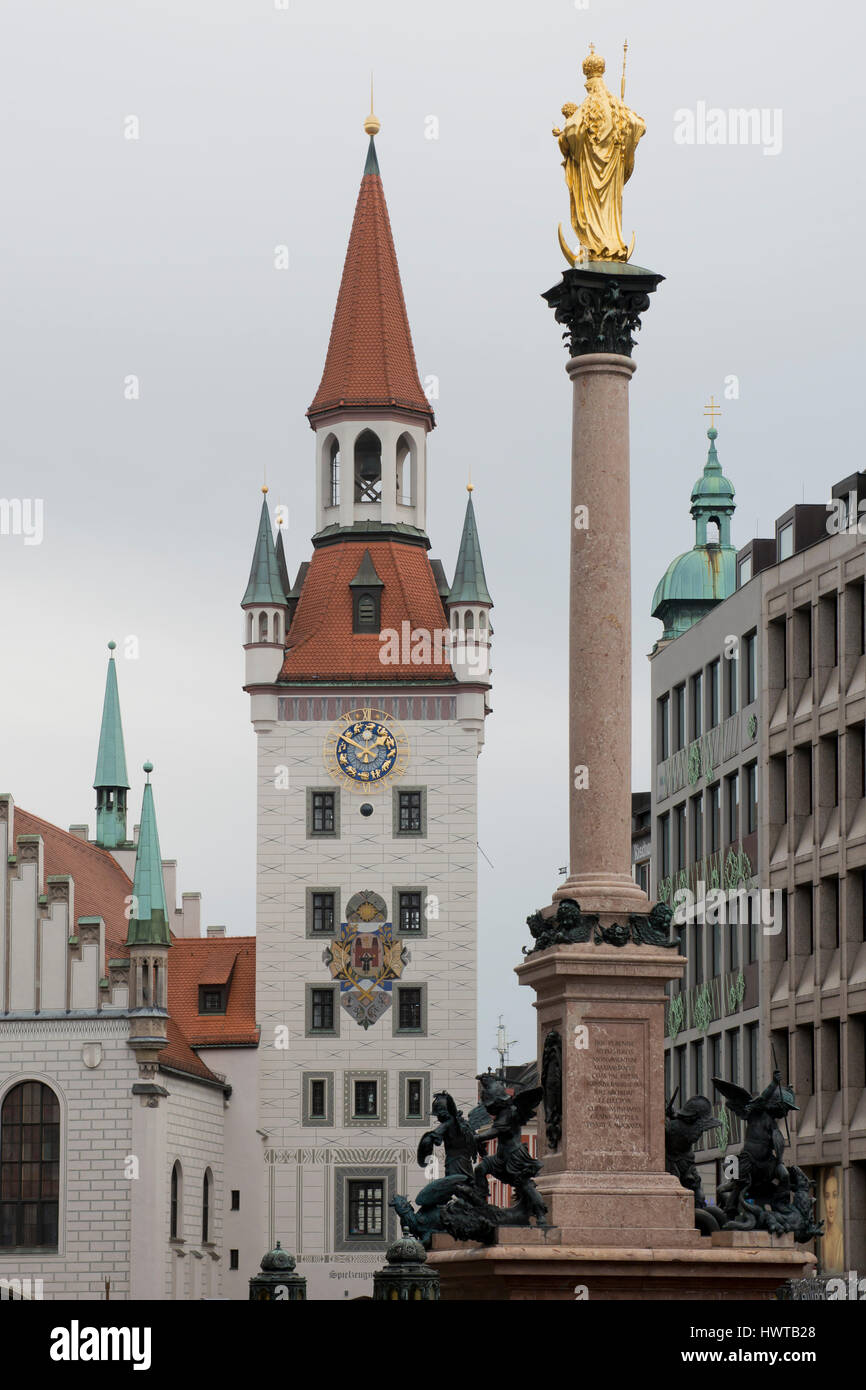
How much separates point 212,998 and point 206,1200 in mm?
8395

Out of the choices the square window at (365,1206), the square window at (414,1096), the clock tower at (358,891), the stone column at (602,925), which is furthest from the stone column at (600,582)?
the square window at (365,1206)

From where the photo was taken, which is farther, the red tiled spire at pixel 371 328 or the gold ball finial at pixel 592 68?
the red tiled spire at pixel 371 328

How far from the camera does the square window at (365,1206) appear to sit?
93625 mm

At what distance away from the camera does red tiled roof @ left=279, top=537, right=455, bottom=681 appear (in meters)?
97.3

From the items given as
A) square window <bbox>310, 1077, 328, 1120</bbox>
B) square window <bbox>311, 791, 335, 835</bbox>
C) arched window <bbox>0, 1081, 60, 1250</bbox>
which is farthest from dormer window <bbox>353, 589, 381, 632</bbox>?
arched window <bbox>0, 1081, 60, 1250</bbox>

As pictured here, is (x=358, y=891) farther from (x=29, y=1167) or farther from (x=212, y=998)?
(x=29, y=1167)

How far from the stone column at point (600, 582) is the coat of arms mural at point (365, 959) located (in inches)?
2505

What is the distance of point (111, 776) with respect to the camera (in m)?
116

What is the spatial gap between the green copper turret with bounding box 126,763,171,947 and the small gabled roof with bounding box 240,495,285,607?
11.6 m

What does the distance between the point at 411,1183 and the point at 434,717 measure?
15.9m

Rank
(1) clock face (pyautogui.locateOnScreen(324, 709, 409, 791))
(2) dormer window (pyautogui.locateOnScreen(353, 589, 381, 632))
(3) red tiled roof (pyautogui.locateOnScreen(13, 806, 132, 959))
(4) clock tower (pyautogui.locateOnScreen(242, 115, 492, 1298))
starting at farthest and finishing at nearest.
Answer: (2) dormer window (pyautogui.locateOnScreen(353, 589, 381, 632)) → (1) clock face (pyautogui.locateOnScreen(324, 709, 409, 791)) → (4) clock tower (pyautogui.locateOnScreen(242, 115, 492, 1298)) → (3) red tiled roof (pyautogui.locateOnScreen(13, 806, 132, 959))

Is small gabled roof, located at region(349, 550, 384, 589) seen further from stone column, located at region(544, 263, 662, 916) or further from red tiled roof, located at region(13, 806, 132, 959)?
stone column, located at region(544, 263, 662, 916)

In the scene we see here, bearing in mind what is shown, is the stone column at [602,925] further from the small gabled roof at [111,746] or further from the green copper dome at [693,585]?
the small gabled roof at [111,746]
